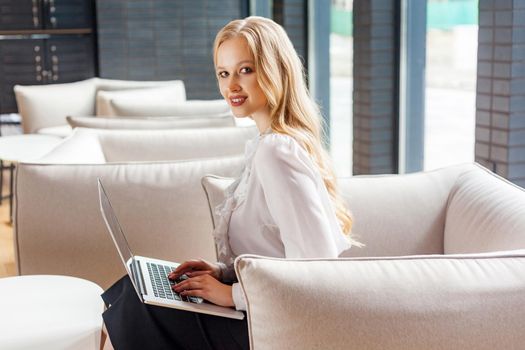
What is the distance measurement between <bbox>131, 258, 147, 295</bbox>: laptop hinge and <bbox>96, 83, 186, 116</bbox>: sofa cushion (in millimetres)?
3823

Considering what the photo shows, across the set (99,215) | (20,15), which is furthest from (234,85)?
(20,15)

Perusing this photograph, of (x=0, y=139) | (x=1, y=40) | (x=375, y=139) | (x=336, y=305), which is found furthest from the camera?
(x=1, y=40)

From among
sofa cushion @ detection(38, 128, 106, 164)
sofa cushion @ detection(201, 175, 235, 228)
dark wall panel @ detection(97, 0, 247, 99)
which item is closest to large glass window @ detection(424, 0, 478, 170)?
sofa cushion @ detection(38, 128, 106, 164)

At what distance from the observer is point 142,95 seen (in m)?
6.16

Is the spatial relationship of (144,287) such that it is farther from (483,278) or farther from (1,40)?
(1,40)

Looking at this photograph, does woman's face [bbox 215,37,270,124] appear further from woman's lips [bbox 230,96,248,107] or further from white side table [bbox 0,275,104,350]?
white side table [bbox 0,275,104,350]

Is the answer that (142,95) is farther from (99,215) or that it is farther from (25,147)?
(99,215)

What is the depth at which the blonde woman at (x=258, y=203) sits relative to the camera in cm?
176

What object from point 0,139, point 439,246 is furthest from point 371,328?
point 0,139

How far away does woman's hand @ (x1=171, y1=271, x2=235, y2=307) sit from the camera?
69.9 inches

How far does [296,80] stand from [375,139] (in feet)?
9.28

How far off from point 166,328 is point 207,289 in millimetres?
127

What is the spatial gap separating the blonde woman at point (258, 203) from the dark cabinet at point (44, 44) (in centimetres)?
602

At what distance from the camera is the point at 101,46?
762cm
